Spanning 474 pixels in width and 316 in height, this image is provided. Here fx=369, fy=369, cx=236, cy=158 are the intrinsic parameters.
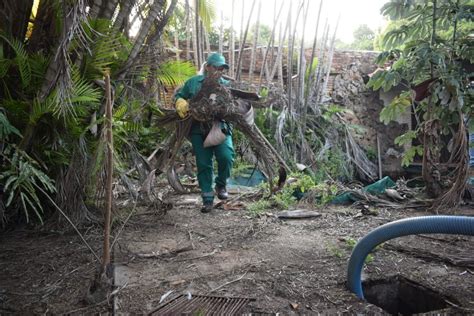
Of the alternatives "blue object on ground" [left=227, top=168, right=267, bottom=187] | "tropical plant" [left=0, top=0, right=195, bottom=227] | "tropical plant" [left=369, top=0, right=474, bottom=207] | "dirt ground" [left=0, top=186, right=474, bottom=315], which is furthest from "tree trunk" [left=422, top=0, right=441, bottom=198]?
"tropical plant" [left=0, top=0, right=195, bottom=227]

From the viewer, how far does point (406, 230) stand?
1.77m

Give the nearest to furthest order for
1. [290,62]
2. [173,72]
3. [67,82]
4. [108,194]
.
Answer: [108,194] < [67,82] < [173,72] < [290,62]

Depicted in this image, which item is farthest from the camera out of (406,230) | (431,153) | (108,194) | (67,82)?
(431,153)

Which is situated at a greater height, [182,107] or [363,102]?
[363,102]

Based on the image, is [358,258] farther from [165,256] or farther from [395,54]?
[395,54]

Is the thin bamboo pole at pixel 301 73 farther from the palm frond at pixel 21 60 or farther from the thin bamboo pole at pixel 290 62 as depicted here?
the palm frond at pixel 21 60

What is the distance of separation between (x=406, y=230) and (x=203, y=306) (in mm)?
1065

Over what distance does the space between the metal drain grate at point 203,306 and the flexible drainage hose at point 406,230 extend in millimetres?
598

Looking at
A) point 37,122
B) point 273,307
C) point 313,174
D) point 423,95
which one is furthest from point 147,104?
point 313,174

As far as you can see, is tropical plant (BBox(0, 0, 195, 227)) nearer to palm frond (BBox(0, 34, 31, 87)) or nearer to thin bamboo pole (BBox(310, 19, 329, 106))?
palm frond (BBox(0, 34, 31, 87))

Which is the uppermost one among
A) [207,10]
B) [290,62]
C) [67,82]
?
[207,10]

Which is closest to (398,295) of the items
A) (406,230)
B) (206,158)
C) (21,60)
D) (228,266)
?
(406,230)

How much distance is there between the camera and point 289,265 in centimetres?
244

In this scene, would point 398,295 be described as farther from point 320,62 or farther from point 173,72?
A: point 320,62
